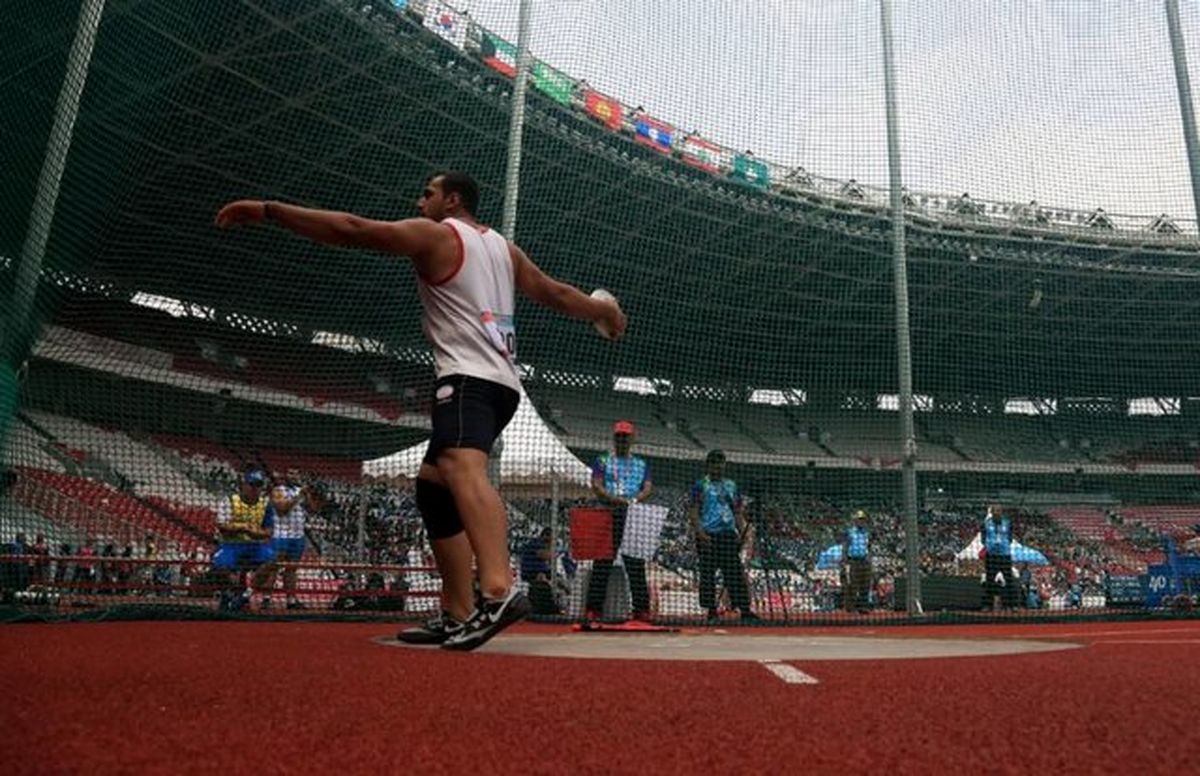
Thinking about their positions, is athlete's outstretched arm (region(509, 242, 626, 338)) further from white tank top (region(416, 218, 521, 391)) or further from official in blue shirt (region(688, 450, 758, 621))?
official in blue shirt (region(688, 450, 758, 621))

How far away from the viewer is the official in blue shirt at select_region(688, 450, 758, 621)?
7.03 m

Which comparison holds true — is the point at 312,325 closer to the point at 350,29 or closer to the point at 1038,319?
the point at 350,29

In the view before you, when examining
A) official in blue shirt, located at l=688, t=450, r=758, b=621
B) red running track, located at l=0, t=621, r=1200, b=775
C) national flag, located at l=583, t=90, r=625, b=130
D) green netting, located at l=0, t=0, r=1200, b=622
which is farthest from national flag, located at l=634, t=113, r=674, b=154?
red running track, located at l=0, t=621, r=1200, b=775

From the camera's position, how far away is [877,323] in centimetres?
1748

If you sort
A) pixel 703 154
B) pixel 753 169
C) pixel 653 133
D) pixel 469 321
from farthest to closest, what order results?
pixel 653 133, pixel 703 154, pixel 753 169, pixel 469 321

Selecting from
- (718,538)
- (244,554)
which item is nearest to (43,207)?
(244,554)

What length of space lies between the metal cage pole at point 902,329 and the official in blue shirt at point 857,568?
3.21 ft

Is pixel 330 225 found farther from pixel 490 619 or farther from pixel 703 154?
pixel 703 154

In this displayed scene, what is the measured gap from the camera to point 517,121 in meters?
8.47

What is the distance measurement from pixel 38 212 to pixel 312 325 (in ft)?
36.6

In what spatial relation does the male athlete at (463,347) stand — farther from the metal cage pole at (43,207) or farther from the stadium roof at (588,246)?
the stadium roof at (588,246)

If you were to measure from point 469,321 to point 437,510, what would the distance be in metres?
0.71

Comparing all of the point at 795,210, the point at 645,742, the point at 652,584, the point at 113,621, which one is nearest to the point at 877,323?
the point at 795,210

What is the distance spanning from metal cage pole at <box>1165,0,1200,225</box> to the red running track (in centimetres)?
813
